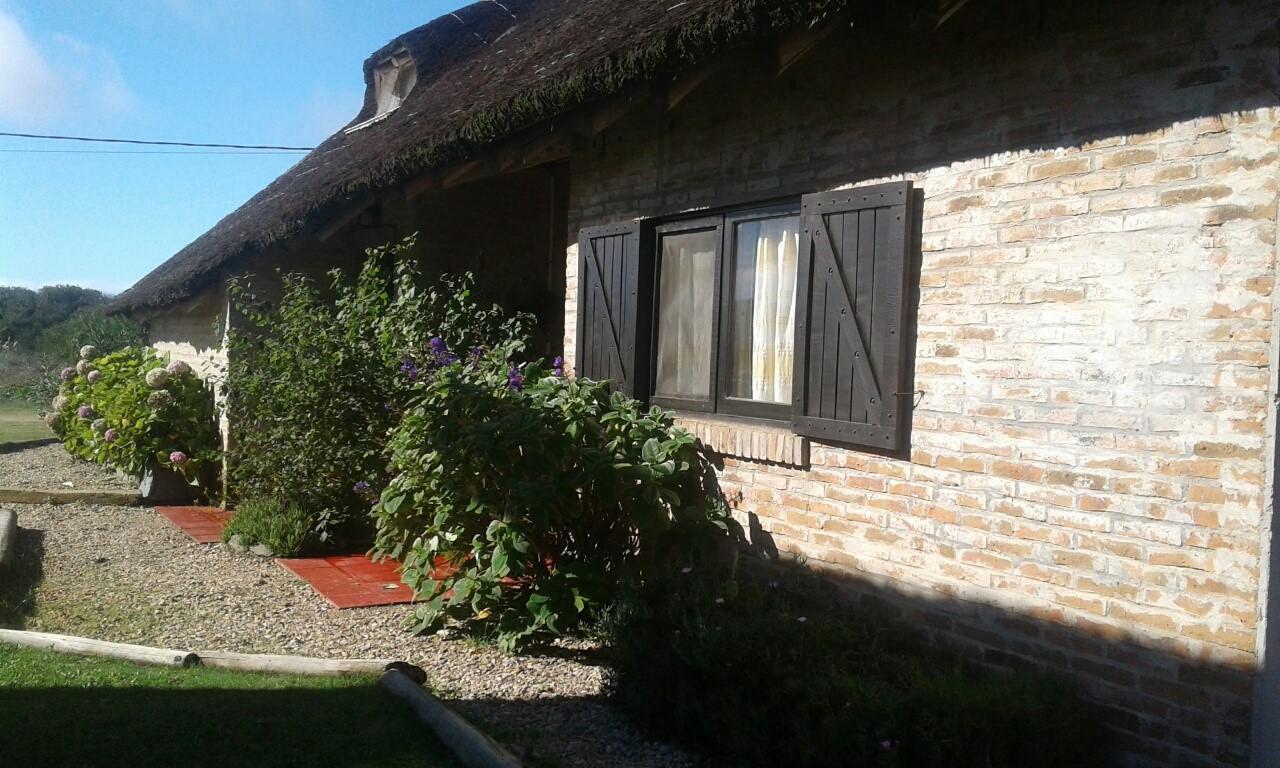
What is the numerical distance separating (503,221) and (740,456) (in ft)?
17.3

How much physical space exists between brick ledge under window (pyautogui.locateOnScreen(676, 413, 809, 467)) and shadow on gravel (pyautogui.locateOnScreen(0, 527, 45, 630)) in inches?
150

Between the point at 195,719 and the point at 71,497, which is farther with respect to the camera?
the point at 71,497

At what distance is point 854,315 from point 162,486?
8.03 m

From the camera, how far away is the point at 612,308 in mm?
6637

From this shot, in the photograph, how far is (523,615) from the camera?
5.31 meters

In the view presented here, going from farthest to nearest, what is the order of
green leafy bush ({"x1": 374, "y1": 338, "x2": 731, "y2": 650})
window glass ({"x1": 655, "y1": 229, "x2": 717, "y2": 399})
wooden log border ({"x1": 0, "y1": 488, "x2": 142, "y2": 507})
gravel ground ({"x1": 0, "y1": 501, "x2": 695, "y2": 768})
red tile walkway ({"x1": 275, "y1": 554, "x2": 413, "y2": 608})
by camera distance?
wooden log border ({"x1": 0, "y1": 488, "x2": 142, "y2": 507}) → red tile walkway ({"x1": 275, "y1": 554, "x2": 413, "y2": 608}) → window glass ({"x1": 655, "y1": 229, "x2": 717, "y2": 399}) → green leafy bush ({"x1": 374, "y1": 338, "x2": 731, "y2": 650}) → gravel ground ({"x1": 0, "y1": 501, "x2": 695, "y2": 768})

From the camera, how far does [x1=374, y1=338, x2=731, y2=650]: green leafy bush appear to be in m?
5.17

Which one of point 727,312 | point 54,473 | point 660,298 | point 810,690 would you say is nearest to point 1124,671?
point 810,690

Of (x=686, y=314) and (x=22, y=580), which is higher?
(x=686, y=314)

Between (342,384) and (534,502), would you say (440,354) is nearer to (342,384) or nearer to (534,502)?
(342,384)

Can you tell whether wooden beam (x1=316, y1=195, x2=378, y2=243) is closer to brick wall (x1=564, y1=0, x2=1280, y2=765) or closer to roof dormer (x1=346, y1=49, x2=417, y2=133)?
roof dormer (x1=346, y1=49, x2=417, y2=133)

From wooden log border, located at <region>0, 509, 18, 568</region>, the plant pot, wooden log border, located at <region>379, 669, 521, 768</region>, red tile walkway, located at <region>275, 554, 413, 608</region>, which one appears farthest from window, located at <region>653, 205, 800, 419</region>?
the plant pot

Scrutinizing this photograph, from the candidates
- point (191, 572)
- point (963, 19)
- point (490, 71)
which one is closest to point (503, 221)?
point (490, 71)

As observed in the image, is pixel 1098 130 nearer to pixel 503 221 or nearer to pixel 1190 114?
pixel 1190 114
